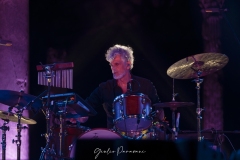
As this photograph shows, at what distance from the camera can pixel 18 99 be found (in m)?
4.81

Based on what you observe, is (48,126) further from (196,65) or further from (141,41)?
(141,41)

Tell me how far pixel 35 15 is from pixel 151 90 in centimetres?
231

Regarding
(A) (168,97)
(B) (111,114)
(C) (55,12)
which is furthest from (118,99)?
(C) (55,12)

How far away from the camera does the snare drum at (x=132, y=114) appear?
475cm

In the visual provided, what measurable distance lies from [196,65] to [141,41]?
1880 mm

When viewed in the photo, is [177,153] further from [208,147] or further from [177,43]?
[177,43]

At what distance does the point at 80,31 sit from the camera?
6957 millimetres

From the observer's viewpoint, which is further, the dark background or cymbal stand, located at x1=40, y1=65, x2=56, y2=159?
the dark background

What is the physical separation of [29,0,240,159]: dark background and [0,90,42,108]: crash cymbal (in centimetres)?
181

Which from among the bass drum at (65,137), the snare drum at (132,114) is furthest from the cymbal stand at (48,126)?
the snare drum at (132,114)

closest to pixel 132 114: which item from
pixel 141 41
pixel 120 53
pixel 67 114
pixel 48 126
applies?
pixel 67 114

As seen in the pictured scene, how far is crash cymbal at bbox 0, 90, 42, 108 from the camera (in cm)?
471

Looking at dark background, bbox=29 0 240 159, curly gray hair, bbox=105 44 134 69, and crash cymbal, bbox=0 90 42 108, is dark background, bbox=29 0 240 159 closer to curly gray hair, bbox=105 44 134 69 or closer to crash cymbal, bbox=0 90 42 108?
curly gray hair, bbox=105 44 134 69

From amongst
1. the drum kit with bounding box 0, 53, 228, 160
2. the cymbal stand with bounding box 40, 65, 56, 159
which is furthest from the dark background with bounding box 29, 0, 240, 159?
the cymbal stand with bounding box 40, 65, 56, 159
